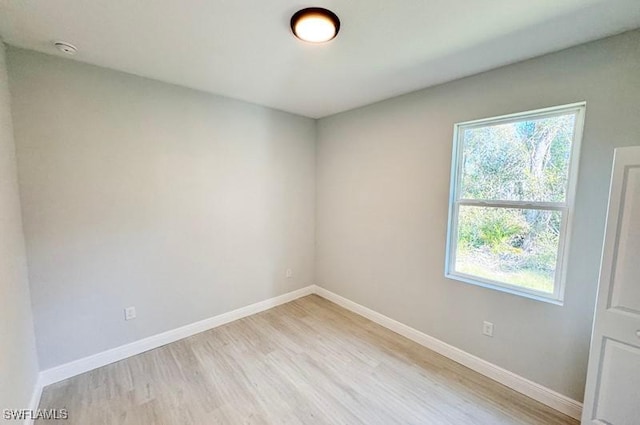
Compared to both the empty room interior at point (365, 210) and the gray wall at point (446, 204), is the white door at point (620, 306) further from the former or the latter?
the gray wall at point (446, 204)

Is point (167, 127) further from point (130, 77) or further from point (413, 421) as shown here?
point (413, 421)

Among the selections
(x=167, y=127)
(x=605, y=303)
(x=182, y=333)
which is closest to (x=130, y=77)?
(x=167, y=127)

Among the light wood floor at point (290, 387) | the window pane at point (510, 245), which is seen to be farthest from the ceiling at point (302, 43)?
the light wood floor at point (290, 387)

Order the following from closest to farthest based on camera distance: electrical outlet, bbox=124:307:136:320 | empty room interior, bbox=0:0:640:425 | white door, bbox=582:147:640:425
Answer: white door, bbox=582:147:640:425 → empty room interior, bbox=0:0:640:425 → electrical outlet, bbox=124:307:136:320

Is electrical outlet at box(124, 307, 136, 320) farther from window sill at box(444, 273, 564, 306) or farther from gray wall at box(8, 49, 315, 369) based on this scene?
window sill at box(444, 273, 564, 306)

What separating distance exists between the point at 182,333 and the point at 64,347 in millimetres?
893

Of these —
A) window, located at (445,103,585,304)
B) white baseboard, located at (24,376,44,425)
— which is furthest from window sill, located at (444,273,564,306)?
white baseboard, located at (24,376,44,425)

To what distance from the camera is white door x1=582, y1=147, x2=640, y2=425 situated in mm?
1354

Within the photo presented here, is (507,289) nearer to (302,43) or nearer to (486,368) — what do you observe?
(486,368)

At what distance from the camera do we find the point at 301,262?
3746mm

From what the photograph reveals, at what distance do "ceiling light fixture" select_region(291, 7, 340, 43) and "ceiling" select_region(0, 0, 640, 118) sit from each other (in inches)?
1.6

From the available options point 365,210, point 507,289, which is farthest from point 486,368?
point 365,210

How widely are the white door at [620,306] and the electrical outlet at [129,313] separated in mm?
3481

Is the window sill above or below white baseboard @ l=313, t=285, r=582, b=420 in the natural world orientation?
above
